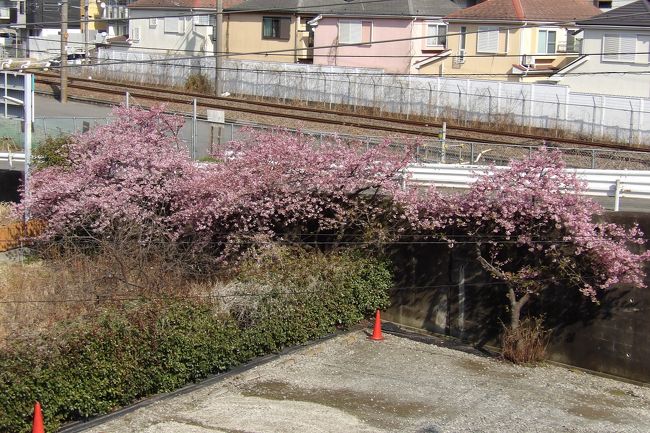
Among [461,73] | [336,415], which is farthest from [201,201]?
[461,73]

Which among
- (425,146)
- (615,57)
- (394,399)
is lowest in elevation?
(394,399)

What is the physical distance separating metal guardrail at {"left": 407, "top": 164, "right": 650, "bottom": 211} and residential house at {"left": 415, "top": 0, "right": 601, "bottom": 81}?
23751mm

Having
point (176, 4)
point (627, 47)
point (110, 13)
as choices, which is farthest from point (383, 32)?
point (110, 13)

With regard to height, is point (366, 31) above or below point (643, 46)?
above

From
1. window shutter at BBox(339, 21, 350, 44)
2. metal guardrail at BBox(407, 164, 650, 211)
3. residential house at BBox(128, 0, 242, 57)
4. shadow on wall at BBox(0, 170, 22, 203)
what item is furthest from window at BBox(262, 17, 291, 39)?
metal guardrail at BBox(407, 164, 650, 211)

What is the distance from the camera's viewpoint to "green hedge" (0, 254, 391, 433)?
1125 cm

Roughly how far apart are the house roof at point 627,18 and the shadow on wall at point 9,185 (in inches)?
972

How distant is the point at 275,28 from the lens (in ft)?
161

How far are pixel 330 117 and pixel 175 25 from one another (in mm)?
24875

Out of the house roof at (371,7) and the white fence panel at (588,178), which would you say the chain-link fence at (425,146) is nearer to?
the white fence panel at (588,178)

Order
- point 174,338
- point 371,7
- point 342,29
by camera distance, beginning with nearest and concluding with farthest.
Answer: point 174,338
point 371,7
point 342,29

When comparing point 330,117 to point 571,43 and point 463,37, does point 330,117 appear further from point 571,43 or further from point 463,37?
point 571,43

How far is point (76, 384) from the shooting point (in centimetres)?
1166

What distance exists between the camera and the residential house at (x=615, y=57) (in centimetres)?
3559
